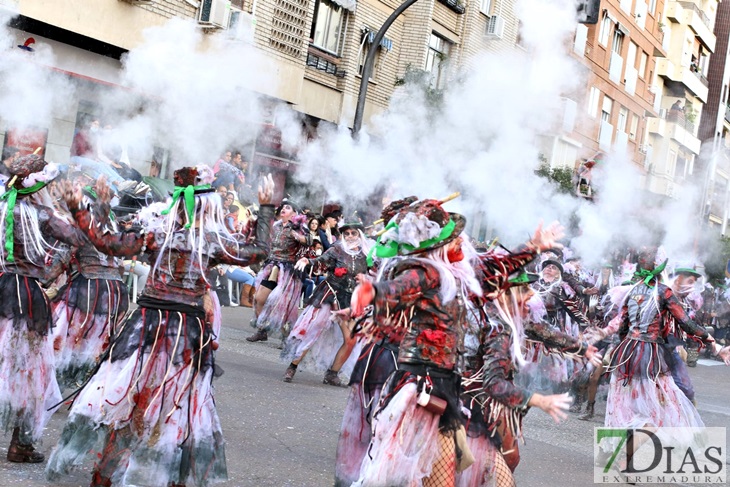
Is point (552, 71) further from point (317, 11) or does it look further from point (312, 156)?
point (312, 156)

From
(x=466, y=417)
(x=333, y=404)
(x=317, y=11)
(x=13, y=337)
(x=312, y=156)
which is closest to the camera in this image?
(x=466, y=417)

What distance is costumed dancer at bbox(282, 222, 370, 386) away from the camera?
10.4m

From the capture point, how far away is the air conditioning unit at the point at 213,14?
17.4 metres

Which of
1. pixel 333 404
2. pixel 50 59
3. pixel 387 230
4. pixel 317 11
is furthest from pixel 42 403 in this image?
pixel 317 11

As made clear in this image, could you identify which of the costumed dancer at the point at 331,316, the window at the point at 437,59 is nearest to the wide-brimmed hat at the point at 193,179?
the costumed dancer at the point at 331,316

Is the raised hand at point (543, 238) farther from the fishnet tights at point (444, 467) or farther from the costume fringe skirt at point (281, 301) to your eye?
the costume fringe skirt at point (281, 301)

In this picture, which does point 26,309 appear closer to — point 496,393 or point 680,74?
point 496,393

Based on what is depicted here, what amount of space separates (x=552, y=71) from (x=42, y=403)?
60.2 ft

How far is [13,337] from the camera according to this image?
6.03 meters

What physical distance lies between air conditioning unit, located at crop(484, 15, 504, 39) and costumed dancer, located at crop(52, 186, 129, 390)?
20305mm

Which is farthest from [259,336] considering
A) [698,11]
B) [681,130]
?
[698,11]

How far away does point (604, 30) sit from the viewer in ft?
108

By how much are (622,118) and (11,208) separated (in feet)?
114

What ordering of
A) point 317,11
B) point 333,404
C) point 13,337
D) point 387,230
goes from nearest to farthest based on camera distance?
point 387,230 < point 13,337 < point 333,404 < point 317,11
